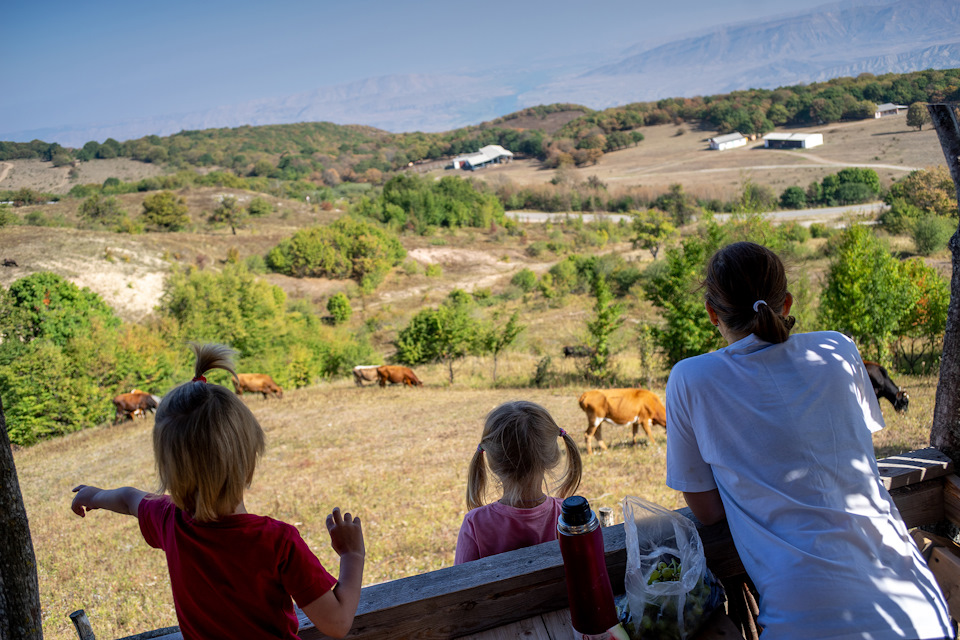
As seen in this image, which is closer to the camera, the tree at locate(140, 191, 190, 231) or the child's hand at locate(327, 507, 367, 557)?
the child's hand at locate(327, 507, 367, 557)

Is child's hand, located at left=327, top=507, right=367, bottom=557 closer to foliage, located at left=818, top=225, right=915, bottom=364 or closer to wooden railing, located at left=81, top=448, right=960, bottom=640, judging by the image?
wooden railing, located at left=81, top=448, right=960, bottom=640

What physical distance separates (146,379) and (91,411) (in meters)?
2.70

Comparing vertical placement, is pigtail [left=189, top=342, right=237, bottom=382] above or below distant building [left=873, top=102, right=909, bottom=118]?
below

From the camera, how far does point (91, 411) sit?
2331 cm

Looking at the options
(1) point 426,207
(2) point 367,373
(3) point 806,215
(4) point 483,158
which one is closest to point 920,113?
(2) point 367,373

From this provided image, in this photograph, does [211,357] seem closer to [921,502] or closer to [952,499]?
[921,502]

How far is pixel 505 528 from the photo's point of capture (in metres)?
2.44

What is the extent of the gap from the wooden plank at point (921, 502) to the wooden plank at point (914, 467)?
3cm

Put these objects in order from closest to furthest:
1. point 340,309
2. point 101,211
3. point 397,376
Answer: point 397,376 < point 340,309 < point 101,211

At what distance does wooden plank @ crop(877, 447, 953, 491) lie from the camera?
2.59 metres

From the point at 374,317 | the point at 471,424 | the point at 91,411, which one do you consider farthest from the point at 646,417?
the point at 374,317

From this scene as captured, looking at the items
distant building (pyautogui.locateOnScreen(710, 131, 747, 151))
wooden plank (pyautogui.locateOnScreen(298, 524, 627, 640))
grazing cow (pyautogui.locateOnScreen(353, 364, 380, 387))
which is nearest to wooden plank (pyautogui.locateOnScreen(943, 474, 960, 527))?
wooden plank (pyautogui.locateOnScreen(298, 524, 627, 640))

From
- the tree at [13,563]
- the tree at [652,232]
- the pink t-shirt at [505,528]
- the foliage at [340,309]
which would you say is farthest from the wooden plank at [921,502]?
the tree at [652,232]

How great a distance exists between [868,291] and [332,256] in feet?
142
